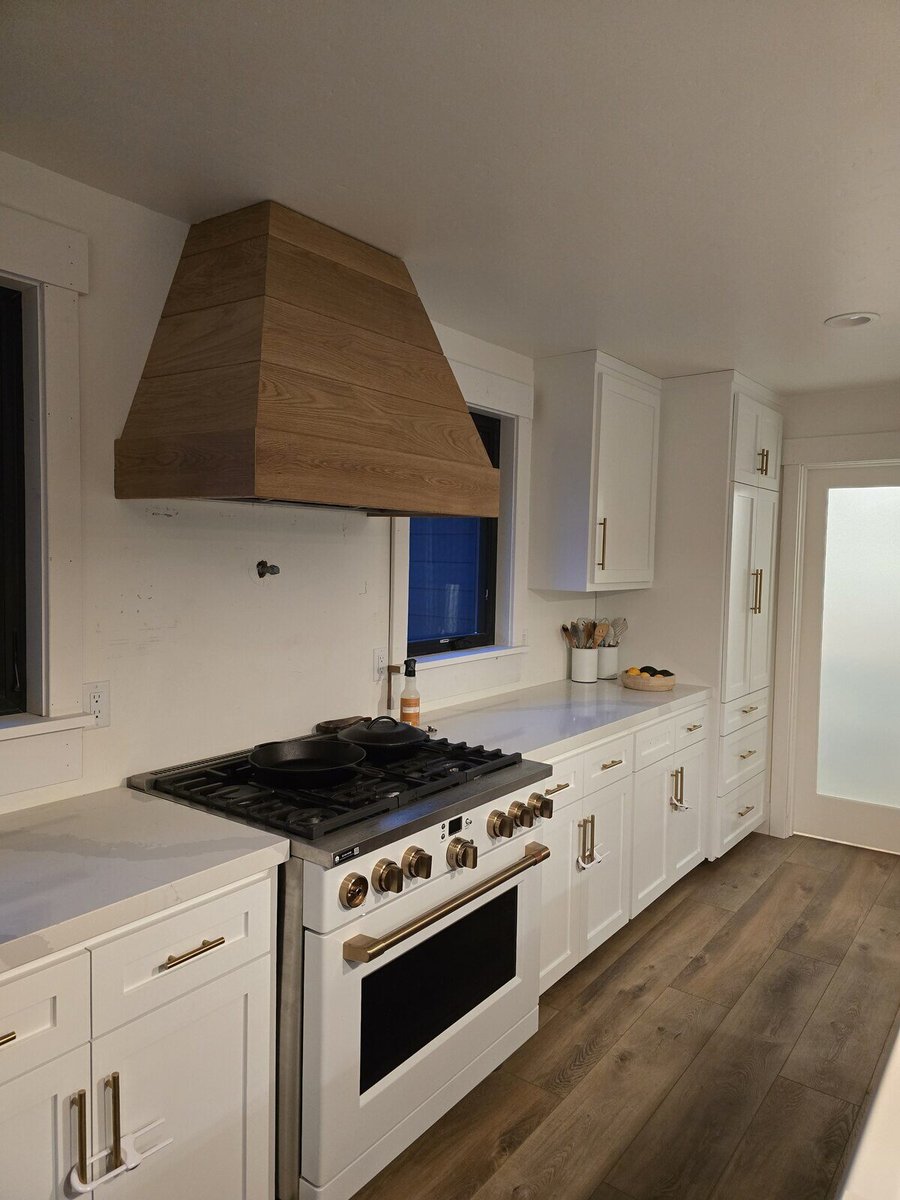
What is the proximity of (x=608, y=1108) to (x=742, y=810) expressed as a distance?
2.19 meters

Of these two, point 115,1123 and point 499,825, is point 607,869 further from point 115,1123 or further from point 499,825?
point 115,1123

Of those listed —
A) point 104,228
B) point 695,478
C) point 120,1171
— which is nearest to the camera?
point 120,1171

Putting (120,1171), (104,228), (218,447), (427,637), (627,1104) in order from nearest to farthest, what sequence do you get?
(120,1171)
(218,447)
(104,228)
(627,1104)
(427,637)

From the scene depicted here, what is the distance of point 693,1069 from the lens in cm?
248

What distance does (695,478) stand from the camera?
12.8 feet

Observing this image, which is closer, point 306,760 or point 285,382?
point 285,382

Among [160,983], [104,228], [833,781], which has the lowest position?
→ [833,781]

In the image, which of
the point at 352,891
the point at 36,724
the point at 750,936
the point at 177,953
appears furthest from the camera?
the point at 750,936

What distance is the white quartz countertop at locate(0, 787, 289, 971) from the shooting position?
4.56 feet

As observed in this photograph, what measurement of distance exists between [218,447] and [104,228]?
0.67m

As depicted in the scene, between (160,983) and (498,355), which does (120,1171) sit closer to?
(160,983)

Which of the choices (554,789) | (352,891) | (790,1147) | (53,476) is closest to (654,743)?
(554,789)

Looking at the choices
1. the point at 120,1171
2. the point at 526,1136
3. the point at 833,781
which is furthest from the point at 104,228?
the point at 833,781

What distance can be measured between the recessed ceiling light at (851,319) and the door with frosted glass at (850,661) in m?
1.37
